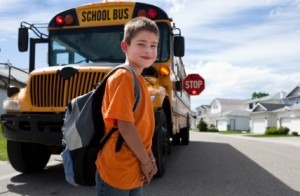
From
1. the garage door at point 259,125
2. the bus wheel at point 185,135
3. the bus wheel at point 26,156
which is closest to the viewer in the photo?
the bus wheel at point 26,156

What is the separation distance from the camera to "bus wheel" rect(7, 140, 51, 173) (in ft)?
20.8

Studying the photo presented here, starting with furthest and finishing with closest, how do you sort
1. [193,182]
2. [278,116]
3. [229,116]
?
[229,116] → [278,116] → [193,182]

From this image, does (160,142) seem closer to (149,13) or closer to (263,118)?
(149,13)

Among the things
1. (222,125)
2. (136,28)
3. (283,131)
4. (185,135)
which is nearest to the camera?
(136,28)

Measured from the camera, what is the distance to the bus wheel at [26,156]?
20.8 feet

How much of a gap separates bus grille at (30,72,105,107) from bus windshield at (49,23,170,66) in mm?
1010

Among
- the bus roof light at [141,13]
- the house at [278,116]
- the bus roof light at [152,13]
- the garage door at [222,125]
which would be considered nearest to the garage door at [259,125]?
the house at [278,116]

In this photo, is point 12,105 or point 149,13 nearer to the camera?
point 12,105

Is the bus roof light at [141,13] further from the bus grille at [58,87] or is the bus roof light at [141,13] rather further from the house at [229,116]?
the house at [229,116]

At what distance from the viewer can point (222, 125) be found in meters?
73.4

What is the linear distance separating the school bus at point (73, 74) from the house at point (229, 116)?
64.8 meters

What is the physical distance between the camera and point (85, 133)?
2242 millimetres

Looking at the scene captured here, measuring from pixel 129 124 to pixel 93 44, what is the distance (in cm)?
487

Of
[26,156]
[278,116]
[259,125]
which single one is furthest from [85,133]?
[259,125]
